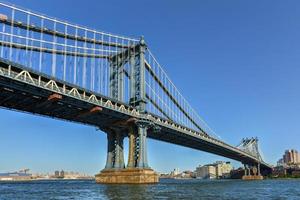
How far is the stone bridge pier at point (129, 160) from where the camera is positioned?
3140 inches

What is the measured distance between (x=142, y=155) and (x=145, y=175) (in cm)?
400

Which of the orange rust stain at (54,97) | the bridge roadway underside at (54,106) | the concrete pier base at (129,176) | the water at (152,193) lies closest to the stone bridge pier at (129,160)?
the concrete pier base at (129,176)

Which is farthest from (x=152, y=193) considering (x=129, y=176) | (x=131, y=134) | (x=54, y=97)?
(x=131, y=134)

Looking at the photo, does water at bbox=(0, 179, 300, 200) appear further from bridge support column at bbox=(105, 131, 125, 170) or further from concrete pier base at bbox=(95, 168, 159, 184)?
bridge support column at bbox=(105, 131, 125, 170)

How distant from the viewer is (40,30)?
210 ft

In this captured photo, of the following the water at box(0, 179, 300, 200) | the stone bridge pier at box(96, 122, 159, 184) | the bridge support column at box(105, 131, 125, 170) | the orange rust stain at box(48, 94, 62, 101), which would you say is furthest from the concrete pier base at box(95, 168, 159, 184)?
the orange rust stain at box(48, 94, 62, 101)

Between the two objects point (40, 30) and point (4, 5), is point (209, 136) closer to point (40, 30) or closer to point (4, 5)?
point (40, 30)

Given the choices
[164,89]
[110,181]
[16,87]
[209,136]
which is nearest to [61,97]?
[16,87]

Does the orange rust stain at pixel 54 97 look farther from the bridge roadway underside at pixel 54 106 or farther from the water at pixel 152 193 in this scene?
the water at pixel 152 193

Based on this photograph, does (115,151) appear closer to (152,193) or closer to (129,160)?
(129,160)

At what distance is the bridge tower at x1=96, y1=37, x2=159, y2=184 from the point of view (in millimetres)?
80688

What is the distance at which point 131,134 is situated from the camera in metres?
84.3

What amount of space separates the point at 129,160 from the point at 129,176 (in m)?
3.30

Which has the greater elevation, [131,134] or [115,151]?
→ [131,134]
